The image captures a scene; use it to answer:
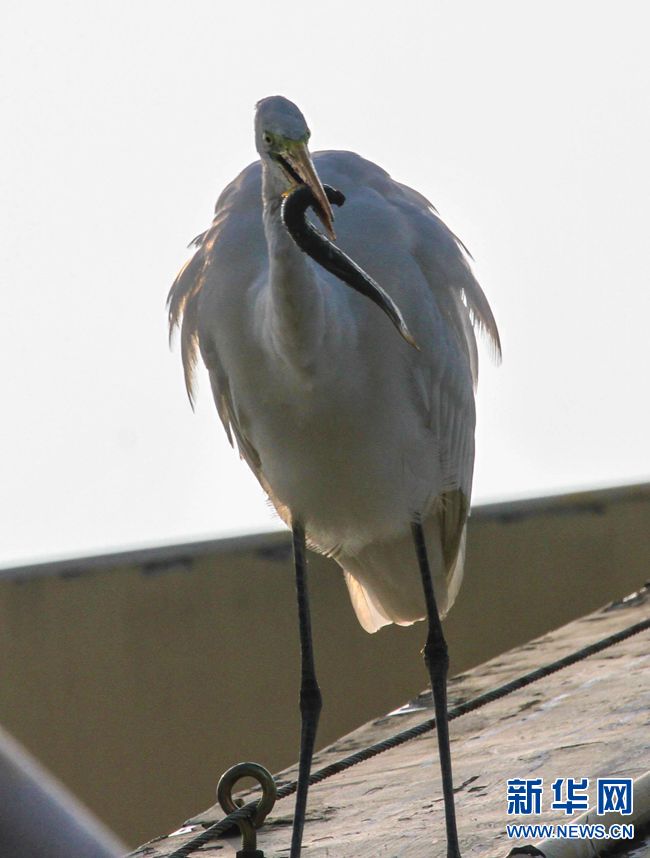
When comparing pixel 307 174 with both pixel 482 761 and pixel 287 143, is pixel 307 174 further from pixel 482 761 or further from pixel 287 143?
pixel 482 761

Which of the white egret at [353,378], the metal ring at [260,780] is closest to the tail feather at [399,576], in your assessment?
the white egret at [353,378]

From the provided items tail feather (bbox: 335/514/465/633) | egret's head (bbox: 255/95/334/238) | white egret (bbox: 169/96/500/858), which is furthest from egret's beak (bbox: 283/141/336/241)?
tail feather (bbox: 335/514/465/633)

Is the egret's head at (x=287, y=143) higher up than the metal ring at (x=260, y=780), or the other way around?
the egret's head at (x=287, y=143)

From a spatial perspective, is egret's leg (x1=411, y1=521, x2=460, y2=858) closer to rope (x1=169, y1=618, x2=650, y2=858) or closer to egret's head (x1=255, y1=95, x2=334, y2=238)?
rope (x1=169, y1=618, x2=650, y2=858)

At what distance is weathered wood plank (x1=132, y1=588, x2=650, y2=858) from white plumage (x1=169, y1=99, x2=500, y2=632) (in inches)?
23.2

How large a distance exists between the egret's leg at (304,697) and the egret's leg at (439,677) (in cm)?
28

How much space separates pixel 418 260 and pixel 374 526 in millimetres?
629

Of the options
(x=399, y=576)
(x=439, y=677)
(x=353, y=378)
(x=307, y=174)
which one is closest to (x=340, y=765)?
Result: (x=439, y=677)

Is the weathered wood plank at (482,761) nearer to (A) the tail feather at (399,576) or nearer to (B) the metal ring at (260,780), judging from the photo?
(B) the metal ring at (260,780)

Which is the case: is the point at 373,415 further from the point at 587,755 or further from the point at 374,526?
the point at 587,755

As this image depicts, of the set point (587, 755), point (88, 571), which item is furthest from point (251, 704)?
point (587, 755)

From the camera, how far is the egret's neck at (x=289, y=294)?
9.73 ft

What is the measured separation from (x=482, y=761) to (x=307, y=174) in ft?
6.19

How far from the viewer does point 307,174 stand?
289cm
